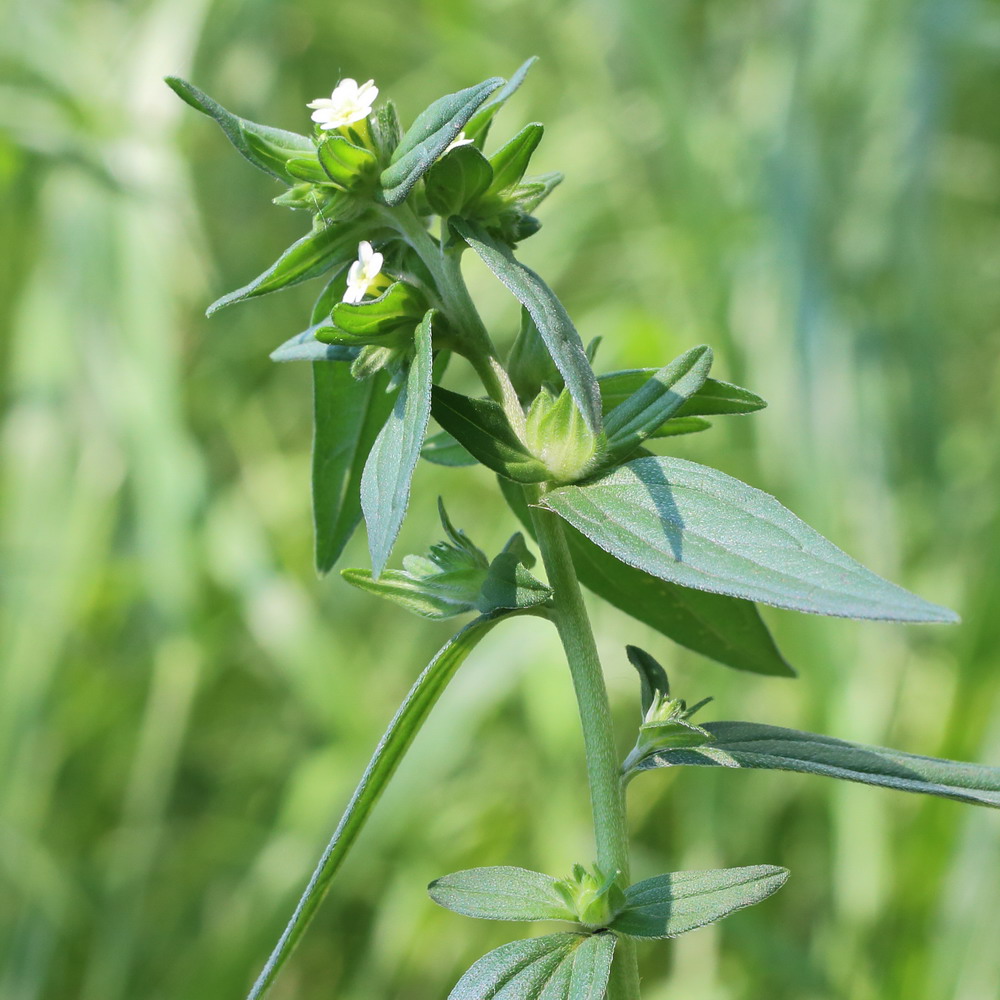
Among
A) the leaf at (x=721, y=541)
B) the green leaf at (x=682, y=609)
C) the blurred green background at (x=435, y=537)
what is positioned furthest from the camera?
the blurred green background at (x=435, y=537)

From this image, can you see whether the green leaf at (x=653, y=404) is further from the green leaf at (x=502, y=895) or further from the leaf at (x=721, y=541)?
the green leaf at (x=502, y=895)

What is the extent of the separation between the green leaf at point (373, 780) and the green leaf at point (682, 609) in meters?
0.07

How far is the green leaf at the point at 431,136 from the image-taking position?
0.29 meters

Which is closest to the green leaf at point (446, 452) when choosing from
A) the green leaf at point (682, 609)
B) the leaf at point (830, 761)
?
the green leaf at point (682, 609)

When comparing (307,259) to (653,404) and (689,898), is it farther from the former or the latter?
(689,898)

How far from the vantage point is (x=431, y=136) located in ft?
0.99

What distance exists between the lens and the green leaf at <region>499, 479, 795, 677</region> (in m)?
0.38

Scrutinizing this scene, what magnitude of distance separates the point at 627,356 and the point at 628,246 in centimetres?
33

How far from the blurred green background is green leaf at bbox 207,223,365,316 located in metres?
0.67

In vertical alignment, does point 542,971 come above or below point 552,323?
below

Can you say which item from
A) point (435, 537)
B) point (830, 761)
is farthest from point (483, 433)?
point (435, 537)

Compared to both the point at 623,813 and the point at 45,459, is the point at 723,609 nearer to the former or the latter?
the point at 623,813

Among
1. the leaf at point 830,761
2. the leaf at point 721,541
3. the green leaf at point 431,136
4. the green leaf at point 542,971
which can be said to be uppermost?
the green leaf at point 431,136

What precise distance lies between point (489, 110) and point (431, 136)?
0.15 ft
